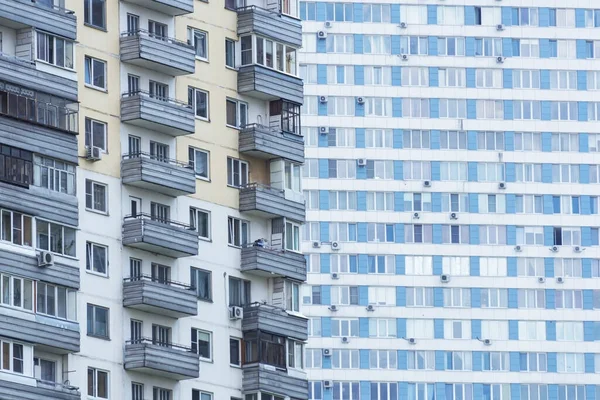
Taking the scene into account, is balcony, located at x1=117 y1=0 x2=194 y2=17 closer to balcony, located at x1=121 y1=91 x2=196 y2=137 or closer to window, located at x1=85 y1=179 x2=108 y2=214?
balcony, located at x1=121 y1=91 x2=196 y2=137

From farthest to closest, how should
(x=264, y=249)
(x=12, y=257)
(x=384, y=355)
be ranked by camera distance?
(x=384, y=355)
(x=264, y=249)
(x=12, y=257)

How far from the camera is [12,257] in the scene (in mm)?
101625

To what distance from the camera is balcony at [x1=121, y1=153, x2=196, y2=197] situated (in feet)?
358

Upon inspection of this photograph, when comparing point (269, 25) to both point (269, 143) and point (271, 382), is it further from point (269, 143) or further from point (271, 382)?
point (271, 382)

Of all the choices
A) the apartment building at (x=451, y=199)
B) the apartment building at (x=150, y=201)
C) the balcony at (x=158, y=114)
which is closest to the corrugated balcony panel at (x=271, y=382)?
Result: the apartment building at (x=150, y=201)

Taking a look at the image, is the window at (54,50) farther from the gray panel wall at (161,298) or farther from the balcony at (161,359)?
the balcony at (161,359)

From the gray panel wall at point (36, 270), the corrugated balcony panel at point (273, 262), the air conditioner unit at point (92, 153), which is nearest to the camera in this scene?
the gray panel wall at point (36, 270)

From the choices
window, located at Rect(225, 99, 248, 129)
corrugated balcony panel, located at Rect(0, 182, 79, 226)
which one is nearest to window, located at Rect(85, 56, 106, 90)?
corrugated balcony panel, located at Rect(0, 182, 79, 226)

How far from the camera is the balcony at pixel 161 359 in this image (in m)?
107

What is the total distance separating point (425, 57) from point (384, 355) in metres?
23.5

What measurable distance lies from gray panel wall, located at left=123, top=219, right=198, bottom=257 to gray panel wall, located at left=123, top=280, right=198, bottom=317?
1.68 meters

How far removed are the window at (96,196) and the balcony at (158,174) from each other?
1.33 m

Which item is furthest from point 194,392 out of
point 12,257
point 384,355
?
point 384,355

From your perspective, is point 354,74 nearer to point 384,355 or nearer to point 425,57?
point 425,57
